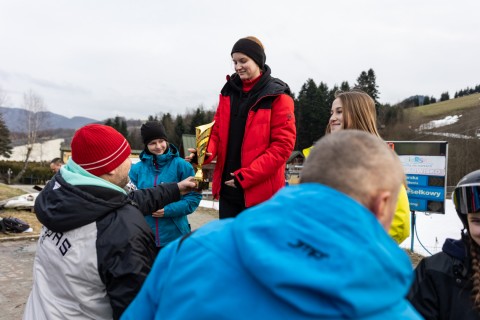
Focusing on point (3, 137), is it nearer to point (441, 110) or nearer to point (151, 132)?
point (151, 132)

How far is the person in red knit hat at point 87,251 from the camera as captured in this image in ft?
6.32

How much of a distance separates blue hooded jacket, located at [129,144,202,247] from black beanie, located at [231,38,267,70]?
1.34 metres

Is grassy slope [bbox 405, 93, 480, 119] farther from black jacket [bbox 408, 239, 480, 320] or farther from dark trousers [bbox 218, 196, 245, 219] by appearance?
black jacket [bbox 408, 239, 480, 320]

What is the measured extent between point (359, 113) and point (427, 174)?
716cm

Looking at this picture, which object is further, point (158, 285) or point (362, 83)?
point (362, 83)

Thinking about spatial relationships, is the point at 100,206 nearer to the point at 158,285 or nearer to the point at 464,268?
the point at 158,285

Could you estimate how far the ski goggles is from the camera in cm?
204

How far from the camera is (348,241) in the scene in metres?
0.88

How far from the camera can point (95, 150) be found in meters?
2.29

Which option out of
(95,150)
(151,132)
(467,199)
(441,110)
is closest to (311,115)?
(441,110)

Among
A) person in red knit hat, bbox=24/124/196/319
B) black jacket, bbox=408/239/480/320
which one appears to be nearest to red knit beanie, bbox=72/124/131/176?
person in red knit hat, bbox=24/124/196/319

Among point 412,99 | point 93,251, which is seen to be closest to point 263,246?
point 93,251

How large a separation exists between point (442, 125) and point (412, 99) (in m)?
38.1

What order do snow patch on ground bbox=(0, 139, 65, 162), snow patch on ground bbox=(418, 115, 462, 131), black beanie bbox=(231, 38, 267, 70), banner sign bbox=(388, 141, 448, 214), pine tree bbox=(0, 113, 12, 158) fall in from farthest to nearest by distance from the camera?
snow patch on ground bbox=(0, 139, 65, 162), snow patch on ground bbox=(418, 115, 462, 131), pine tree bbox=(0, 113, 12, 158), banner sign bbox=(388, 141, 448, 214), black beanie bbox=(231, 38, 267, 70)
